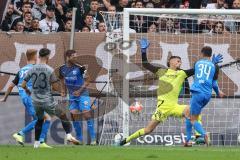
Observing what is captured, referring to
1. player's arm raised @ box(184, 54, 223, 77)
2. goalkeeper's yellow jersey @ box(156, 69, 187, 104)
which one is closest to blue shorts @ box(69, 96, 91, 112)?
goalkeeper's yellow jersey @ box(156, 69, 187, 104)

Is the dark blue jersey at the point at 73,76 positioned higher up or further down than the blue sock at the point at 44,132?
higher up

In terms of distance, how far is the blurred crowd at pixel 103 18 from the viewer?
21031 millimetres

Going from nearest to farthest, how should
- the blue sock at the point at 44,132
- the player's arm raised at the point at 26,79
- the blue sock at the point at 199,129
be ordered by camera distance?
1. the player's arm raised at the point at 26,79
2. the blue sock at the point at 44,132
3. the blue sock at the point at 199,129

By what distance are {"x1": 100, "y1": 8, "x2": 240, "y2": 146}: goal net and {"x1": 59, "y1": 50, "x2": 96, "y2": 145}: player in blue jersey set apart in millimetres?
612

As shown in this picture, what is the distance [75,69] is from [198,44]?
306cm

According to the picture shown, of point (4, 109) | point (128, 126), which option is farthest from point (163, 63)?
point (4, 109)

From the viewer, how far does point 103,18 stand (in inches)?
835

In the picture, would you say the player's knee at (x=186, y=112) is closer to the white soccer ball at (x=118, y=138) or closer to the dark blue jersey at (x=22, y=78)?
the white soccer ball at (x=118, y=138)

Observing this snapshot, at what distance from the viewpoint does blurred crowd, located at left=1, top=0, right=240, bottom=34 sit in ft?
69.0

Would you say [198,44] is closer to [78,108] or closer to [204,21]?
[204,21]

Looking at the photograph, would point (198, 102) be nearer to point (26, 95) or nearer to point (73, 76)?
point (73, 76)

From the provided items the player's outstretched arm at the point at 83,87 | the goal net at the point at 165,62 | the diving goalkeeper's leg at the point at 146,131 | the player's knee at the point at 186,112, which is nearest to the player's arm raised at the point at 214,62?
the player's knee at the point at 186,112

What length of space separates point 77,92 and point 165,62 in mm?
2271

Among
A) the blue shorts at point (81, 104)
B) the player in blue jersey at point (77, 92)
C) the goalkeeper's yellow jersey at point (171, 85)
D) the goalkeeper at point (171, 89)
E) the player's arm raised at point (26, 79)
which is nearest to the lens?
the player's arm raised at point (26, 79)
